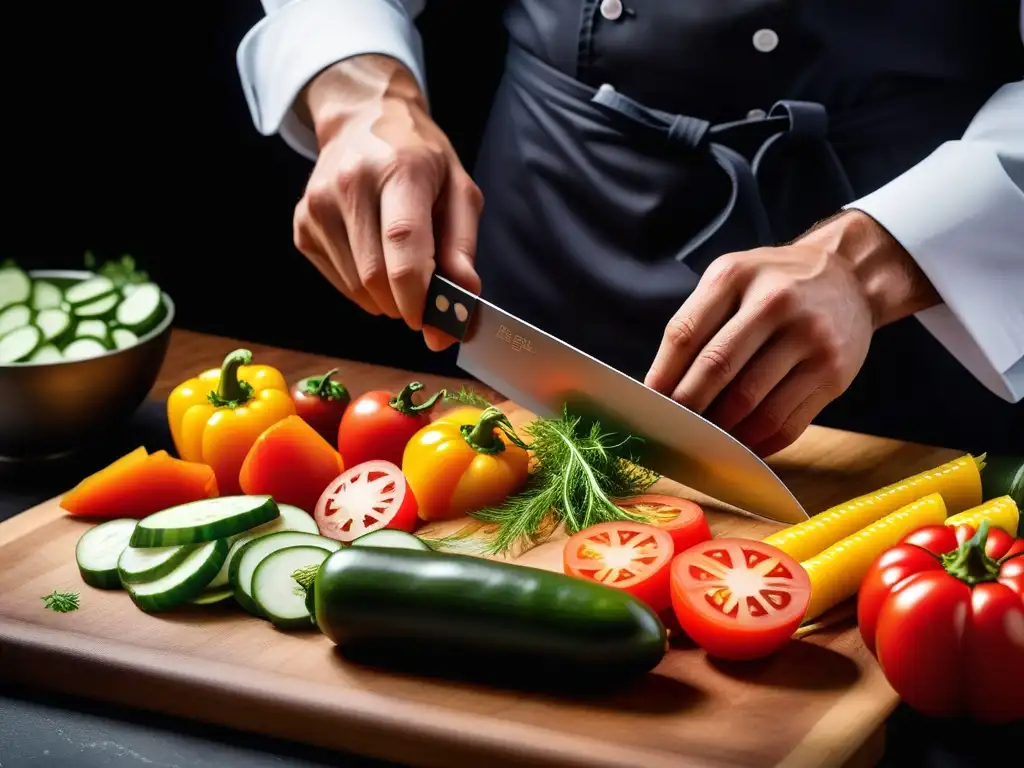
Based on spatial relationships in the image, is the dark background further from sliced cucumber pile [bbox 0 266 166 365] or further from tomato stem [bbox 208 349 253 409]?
tomato stem [bbox 208 349 253 409]

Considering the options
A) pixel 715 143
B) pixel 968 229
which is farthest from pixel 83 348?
pixel 968 229

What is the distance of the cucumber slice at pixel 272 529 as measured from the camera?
1.57 m

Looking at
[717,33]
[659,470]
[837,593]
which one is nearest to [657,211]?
[717,33]

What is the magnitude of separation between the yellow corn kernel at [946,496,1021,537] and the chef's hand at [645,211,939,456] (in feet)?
0.83

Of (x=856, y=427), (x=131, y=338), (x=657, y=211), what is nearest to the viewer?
(x=131, y=338)

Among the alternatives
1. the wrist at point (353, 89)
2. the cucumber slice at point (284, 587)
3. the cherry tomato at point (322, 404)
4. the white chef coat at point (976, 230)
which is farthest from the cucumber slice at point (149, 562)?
the white chef coat at point (976, 230)

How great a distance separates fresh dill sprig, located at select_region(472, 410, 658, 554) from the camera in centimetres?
173

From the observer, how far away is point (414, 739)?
4.29ft

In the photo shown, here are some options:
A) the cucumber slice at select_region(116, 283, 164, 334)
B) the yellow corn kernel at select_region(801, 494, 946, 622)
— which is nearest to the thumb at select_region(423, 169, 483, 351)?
the cucumber slice at select_region(116, 283, 164, 334)

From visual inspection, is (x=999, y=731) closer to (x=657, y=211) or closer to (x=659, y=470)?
(x=659, y=470)

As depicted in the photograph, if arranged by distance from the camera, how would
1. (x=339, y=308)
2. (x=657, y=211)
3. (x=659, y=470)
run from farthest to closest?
(x=339, y=308)
(x=657, y=211)
(x=659, y=470)

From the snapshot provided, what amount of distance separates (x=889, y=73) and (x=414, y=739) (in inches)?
53.6

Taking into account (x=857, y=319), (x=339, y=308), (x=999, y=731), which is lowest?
(x=339, y=308)

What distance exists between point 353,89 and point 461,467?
73cm
